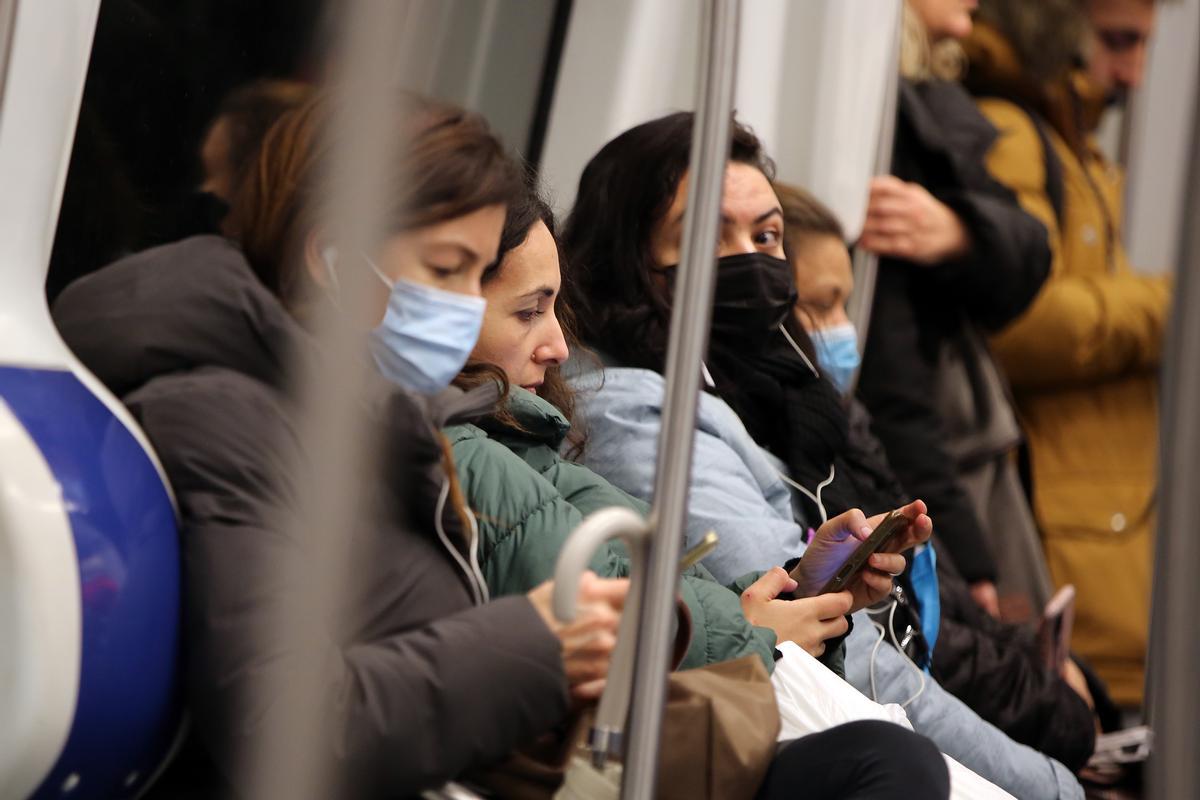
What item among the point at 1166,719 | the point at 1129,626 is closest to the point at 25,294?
the point at 1166,719

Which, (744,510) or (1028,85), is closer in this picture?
(744,510)

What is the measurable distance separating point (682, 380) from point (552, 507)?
0.12m

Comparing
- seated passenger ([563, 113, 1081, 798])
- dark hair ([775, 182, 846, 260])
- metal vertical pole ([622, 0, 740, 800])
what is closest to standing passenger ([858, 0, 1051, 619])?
dark hair ([775, 182, 846, 260])

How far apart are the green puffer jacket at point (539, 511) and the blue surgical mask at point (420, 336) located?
0.15ft

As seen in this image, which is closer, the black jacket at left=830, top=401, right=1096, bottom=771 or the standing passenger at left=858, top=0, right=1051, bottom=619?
the black jacket at left=830, top=401, right=1096, bottom=771

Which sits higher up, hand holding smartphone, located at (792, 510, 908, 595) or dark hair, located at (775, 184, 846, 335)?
dark hair, located at (775, 184, 846, 335)

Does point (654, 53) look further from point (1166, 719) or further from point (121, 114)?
point (1166, 719)

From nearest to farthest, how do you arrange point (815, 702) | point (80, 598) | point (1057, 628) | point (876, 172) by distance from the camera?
1. point (80, 598)
2. point (815, 702)
3. point (876, 172)
4. point (1057, 628)

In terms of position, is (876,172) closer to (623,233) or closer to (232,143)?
(623,233)

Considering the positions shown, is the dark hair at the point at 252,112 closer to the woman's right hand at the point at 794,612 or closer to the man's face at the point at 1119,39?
the woman's right hand at the point at 794,612

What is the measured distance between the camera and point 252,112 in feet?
3.23

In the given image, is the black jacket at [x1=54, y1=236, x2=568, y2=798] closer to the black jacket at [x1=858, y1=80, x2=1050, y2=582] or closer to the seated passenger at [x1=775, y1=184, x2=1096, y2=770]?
the seated passenger at [x1=775, y1=184, x2=1096, y2=770]

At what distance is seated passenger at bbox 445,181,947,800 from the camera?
3.32 ft

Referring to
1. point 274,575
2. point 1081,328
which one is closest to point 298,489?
point 274,575
